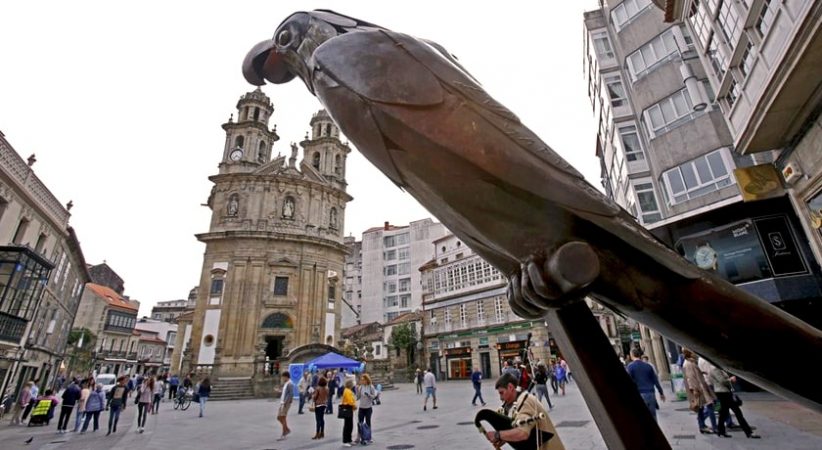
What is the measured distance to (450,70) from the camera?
2.01 meters

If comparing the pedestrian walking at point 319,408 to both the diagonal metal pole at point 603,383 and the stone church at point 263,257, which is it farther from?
the stone church at point 263,257

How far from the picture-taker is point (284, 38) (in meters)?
2.36

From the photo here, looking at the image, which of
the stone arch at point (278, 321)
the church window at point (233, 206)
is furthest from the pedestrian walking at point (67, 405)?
the church window at point (233, 206)

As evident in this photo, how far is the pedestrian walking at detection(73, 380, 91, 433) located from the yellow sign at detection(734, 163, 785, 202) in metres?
20.5

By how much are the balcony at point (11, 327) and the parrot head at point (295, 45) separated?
1969 cm

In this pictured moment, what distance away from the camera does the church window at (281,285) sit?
35.1 m

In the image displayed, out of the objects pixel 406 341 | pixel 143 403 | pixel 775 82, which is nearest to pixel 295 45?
pixel 775 82

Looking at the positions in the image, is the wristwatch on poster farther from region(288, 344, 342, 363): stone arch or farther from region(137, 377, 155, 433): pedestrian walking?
region(288, 344, 342, 363): stone arch

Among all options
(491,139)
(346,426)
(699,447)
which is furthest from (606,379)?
(346,426)

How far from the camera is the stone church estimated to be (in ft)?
105

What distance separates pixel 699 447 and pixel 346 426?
6709 mm

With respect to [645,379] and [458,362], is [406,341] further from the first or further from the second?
[645,379]

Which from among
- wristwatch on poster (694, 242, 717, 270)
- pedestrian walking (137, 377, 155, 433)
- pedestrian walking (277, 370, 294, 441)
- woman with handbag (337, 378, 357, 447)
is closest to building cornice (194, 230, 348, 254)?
pedestrian walking (137, 377, 155, 433)

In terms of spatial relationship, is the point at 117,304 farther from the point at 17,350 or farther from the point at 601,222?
the point at 601,222
